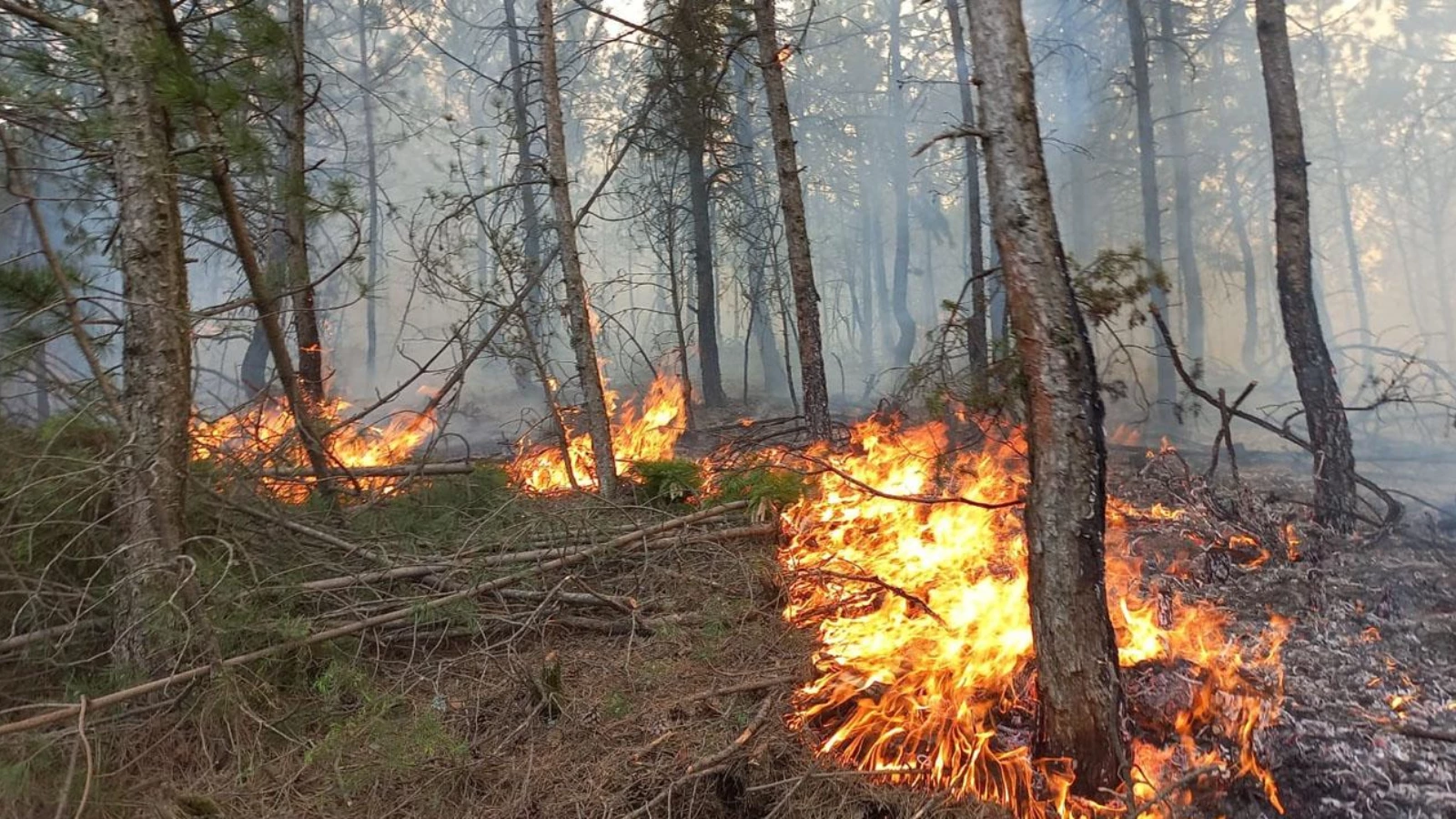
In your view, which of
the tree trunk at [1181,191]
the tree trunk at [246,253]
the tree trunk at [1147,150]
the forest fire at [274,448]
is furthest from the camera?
the tree trunk at [1181,191]

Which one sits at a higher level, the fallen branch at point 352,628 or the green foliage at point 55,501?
the green foliage at point 55,501

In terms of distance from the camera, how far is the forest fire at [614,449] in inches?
323

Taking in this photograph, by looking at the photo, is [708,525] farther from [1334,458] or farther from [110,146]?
[1334,458]

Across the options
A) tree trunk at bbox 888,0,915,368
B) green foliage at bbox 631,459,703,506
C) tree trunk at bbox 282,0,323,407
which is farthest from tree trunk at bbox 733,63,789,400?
green foliage at bbox 631,459,703,506

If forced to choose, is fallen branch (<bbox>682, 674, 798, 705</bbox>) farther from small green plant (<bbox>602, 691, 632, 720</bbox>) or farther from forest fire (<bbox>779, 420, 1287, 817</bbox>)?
small green plant (<bbox>602, 691, 632, 720</bbox>)

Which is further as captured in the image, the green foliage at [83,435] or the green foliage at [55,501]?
the green foliage at [83,435]

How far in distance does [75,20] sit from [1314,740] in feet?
23.5

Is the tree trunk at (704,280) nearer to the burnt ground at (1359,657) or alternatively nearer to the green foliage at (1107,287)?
the burnt ground at (1359,657)

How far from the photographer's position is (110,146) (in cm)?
418

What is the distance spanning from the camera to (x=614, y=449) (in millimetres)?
9391

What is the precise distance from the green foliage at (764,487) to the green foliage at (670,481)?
36 cm

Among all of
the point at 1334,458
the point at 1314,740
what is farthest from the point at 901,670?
the point at 1334,458

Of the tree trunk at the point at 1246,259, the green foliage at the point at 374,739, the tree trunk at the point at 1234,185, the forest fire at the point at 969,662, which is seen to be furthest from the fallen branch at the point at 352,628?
the tree trunk at the point at 1246,259

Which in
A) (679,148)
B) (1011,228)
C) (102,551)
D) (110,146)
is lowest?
(102,551)
